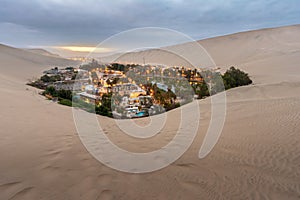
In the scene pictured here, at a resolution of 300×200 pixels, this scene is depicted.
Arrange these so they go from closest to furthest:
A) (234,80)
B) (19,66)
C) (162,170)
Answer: (162,170) → (234,80) → (19,66)

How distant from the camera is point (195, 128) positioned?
19.1 feet

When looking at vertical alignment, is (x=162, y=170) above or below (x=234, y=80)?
below

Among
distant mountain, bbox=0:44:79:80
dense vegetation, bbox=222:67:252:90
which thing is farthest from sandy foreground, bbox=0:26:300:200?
distant mountain, bbox=0:44:79:80

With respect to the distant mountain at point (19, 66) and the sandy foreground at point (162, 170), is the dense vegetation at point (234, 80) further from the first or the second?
the distant mountain at point (19, 66)

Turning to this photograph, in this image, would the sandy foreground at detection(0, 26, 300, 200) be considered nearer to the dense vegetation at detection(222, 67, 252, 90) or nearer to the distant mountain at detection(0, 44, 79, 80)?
the dense vegetation at detection(222, 67, 252, 90)

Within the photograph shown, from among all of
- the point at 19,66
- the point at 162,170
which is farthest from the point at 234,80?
the point at 19,66

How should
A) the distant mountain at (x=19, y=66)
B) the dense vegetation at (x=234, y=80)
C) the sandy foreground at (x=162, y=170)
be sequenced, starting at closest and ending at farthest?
1. the sandy foreground at (x=162, y=170)
2. the dense vegetation at (x=234, y=80)
3. the distant mountain at (x=19, y=66)

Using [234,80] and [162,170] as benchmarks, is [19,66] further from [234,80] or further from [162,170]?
[162,170]

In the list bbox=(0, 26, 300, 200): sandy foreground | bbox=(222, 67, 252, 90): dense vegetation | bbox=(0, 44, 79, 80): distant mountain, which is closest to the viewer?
bbox=(0, 26, 300, 200): sandy foreground

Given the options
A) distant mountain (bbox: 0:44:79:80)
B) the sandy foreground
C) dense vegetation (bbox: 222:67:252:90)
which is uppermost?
distant mountain (bbox: 0:44:79:80)

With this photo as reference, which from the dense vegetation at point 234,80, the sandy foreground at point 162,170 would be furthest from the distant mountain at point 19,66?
the sandy foreground at point 162,170

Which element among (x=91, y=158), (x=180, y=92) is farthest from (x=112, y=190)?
(x=180, y=92)

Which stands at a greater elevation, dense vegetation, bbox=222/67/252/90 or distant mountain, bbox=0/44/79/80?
distant mountain, bbox=0/44/79/80

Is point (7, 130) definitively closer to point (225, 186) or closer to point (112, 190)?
point (112, 190)
